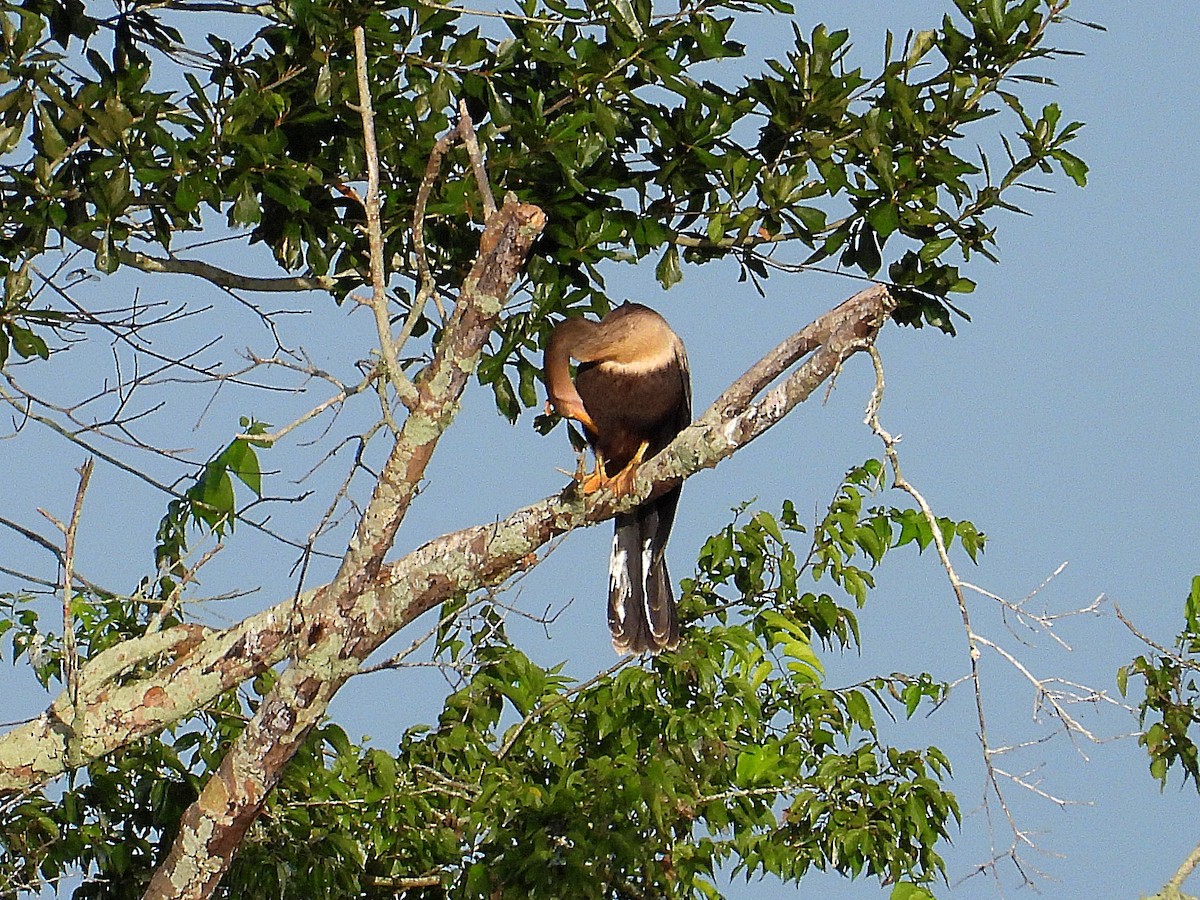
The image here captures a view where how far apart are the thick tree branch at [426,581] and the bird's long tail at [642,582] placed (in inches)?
23.9

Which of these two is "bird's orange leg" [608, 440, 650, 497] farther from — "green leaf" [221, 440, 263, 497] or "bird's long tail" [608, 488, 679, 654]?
"green leaf" [221, 440, 263, 497]

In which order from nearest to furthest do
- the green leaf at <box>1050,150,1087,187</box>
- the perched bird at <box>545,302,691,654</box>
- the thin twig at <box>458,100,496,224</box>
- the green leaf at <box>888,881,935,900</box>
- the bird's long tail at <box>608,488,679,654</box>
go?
the thin twig at <box>458,100,496,224</box>, the green leaf at <box>888,881,935,900</box>, the green leaf at <box>1050,150,1087,187</box>, the perched bird at <box>545,302,691,654</box>, the bird's long tail at <box>608,488,679,654</box>

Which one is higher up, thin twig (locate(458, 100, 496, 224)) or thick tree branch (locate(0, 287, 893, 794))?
thin twig (locate(458, 100, 496, 224))

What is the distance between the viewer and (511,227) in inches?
79.0

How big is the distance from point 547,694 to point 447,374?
1199mm

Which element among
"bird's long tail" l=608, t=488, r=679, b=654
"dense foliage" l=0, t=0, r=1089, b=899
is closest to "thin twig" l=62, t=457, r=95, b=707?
"dense foliage" l=0, t=0, r=1089, b=899

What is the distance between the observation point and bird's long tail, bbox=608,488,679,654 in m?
2.99

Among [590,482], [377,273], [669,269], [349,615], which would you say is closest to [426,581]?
[349,615]

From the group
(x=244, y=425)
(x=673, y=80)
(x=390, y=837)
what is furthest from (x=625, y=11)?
(x=390, y=837)

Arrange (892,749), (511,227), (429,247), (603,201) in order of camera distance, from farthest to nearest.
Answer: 1. (892,749)
2. (429,247)
3. (603,201)
4. (511,227)

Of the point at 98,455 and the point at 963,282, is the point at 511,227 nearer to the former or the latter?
the point at 963,282

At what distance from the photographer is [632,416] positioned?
9.48 feet

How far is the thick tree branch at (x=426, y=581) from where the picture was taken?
2.32 m

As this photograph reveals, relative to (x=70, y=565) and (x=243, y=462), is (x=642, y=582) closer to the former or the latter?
(x=243, y=462)
